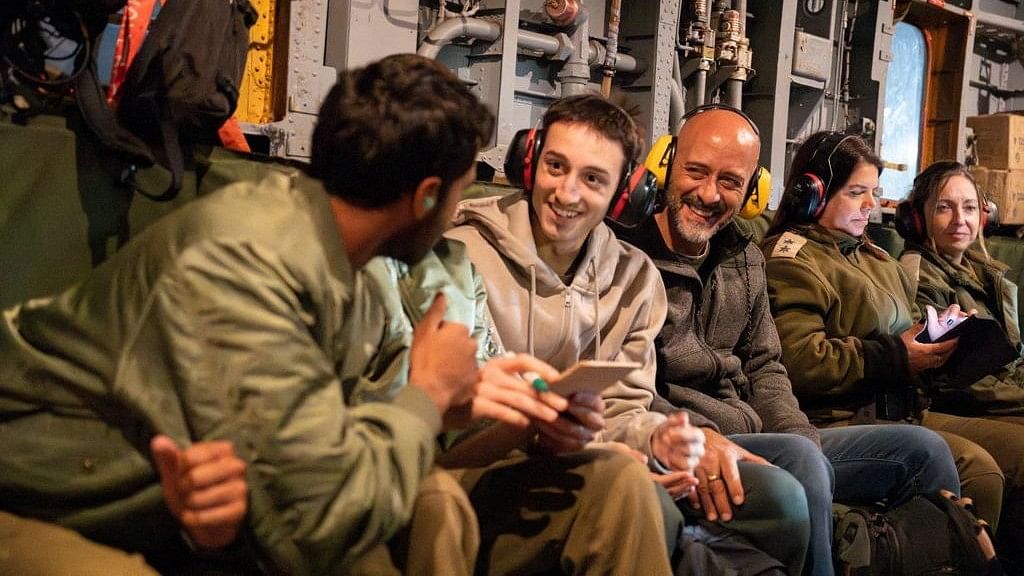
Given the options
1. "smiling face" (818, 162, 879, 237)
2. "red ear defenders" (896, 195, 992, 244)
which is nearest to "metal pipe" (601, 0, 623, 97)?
"red ear defenders" (896, 195, 992, 244)

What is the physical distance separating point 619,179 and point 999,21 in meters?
6.80

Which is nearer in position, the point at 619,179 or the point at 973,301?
the point at 619,179

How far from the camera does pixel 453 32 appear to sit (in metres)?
4.96

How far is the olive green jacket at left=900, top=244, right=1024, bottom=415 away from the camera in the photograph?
13.1 ft

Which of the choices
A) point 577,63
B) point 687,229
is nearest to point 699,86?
point 577,63

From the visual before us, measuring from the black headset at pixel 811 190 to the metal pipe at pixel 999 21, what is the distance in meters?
4.89

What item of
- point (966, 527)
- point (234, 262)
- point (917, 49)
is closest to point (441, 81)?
point (234, 262)

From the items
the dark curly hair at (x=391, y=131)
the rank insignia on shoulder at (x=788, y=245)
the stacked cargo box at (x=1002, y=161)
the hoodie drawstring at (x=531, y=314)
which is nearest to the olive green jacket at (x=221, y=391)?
the dark curly hair at (x=391, y=131)

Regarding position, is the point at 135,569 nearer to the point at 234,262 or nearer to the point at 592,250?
the point at 234,262

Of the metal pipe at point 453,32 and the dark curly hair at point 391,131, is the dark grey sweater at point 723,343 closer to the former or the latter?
the dark curly hair at point 391,131

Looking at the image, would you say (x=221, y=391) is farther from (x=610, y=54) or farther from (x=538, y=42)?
(x=610, y=54)

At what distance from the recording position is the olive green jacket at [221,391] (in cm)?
133

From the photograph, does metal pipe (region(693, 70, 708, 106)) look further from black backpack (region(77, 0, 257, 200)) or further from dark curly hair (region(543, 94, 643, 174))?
black backpack (region(77, 0, 257, 200))

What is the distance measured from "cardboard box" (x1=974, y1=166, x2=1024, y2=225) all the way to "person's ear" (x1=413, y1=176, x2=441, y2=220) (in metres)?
6.22
